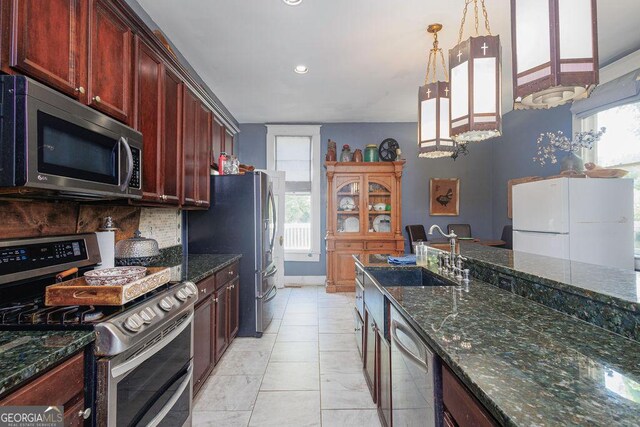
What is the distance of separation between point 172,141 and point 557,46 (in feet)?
7.69

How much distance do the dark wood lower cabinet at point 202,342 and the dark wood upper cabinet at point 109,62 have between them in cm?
134

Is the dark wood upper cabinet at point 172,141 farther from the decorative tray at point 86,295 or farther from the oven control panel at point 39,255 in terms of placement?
the decorative tray at point 86,295

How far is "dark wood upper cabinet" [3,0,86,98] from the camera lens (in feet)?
3.55

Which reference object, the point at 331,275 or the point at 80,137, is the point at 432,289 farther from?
the point at 331,275

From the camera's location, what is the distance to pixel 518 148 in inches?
185

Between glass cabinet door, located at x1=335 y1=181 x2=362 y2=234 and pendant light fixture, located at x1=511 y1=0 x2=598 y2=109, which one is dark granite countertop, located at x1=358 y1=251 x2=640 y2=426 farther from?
glass cabinet door, located at x1=335 y1=181 x2=362 y2=234

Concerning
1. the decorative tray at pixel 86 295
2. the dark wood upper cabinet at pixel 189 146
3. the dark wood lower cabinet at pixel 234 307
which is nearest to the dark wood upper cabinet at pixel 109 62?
the dark wood upper cabinet at pixel 189 146

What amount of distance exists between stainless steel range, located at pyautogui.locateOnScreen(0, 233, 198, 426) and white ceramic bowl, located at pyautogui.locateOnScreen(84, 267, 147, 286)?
105 millimetres

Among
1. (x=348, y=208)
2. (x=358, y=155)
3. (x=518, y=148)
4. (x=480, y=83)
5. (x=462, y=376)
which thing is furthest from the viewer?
(x=348, y=208)

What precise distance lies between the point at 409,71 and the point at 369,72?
456mm

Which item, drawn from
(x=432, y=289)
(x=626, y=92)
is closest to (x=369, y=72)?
(x=626, y=92)

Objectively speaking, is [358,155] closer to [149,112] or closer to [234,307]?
[234,307]

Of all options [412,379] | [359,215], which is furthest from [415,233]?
[412,379]

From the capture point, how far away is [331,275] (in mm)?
4941
